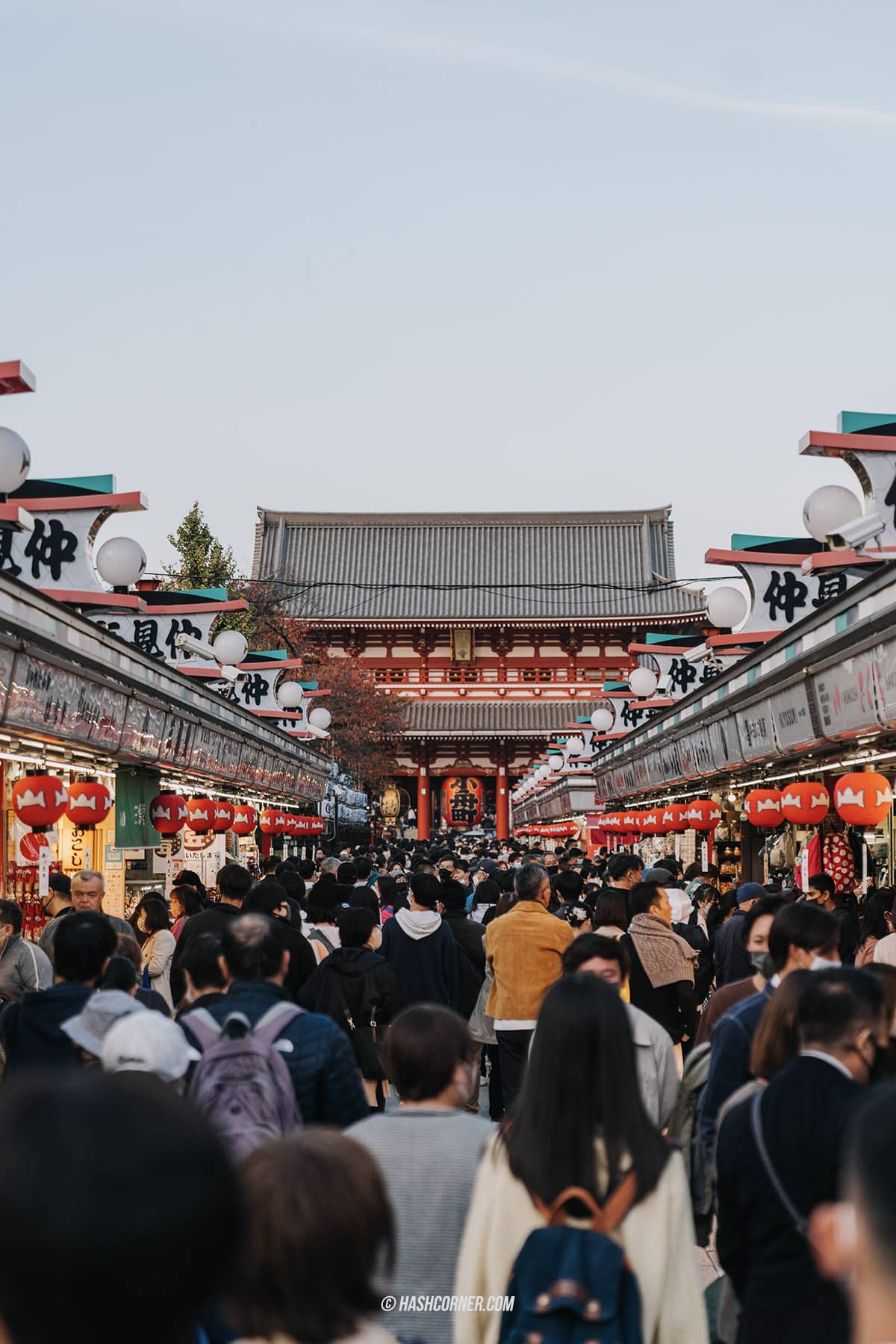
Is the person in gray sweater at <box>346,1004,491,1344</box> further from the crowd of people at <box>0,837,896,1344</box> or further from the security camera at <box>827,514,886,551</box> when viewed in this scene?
the security camera at <box>827,514,886,551</box>

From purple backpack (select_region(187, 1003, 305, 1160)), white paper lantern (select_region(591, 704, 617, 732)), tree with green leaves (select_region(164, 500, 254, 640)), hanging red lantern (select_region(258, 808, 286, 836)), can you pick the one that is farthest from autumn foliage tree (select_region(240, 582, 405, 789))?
purple backpack (select_region(187, 1003, 305, 1160))

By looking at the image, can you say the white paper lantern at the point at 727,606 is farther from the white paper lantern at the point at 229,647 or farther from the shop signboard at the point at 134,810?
the white paper lantern at the point at 229,647

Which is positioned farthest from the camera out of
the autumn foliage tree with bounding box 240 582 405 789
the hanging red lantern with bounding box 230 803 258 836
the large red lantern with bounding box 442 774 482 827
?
the large red lantern with bounding box 442 774 482 827

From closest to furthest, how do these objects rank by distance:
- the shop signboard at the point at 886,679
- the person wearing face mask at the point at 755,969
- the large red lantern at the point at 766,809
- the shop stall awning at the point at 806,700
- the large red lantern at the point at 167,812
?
1. the person wearing face mask at the point at 755,969
2. the shop signboard at the point at 886,679
3. the shop stall awning at the point at 806,700
4. the large red lantern at the point at 766,809
5. the large red lantern at the point at 167,812

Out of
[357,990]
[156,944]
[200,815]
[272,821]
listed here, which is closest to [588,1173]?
[357,990]

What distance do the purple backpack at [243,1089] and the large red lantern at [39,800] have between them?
7.23 m

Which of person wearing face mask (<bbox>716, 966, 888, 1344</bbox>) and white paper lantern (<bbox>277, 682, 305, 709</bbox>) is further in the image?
white paper lantern (<bbox>277, 682, 305, 709</bbox>)

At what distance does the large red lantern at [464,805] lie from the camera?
64094mm

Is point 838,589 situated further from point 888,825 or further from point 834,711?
point 834,711

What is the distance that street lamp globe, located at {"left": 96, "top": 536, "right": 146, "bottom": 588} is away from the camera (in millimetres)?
14703

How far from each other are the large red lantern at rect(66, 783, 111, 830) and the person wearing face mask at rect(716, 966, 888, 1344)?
33.7 feet

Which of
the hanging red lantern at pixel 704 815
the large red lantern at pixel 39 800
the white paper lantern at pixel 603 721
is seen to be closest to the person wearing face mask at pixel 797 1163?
the large red lantern at pixel 39 800

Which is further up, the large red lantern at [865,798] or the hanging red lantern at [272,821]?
the hanging red lantern at [272,821]

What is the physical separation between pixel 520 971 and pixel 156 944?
8.48 feet
